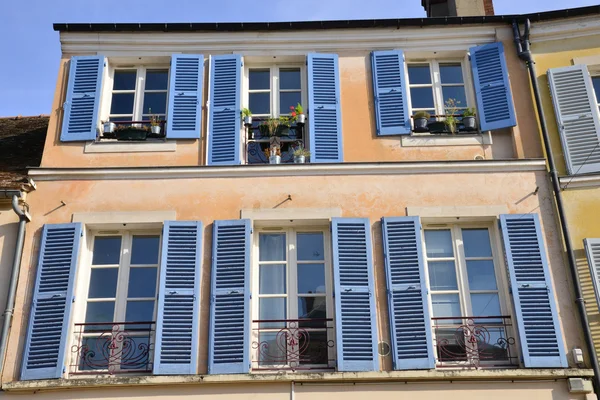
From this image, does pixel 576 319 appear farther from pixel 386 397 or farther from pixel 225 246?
pixel 225 246

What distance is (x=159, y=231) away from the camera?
1067 cm

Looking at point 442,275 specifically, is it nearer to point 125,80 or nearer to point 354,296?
point 354,296

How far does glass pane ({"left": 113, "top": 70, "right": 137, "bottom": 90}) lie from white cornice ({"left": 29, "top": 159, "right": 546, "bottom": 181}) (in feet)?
5.41

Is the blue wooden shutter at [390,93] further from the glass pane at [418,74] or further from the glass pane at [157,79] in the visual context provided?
the glass pane at [157,79]

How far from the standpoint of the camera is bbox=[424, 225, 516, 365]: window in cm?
990

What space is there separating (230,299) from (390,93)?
3750mm

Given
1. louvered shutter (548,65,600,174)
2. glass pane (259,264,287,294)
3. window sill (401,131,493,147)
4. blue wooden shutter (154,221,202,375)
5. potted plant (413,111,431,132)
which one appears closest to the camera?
blue wooden shutter (154,221,202,375)

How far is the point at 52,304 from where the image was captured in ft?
32.9

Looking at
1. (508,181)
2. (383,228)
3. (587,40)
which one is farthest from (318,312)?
(587,40)

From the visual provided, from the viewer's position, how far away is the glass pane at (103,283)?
33.9ft

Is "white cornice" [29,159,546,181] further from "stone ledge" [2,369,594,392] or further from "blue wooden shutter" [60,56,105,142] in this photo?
"stone ledge" [2,369,594,392]

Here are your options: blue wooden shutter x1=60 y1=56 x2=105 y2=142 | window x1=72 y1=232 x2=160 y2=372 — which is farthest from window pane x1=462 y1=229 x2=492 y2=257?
blue wooden shutter x1=60 y1=56 x2=105 y2=142

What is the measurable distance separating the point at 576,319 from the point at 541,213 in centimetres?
145

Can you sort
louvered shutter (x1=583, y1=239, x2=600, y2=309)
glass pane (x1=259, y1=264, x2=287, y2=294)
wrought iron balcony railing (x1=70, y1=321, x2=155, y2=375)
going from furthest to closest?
glass pane (x1=259, y1=264, x2=287, y2=294)
louvered shutter (x1=583, y1=239, x2=600, y2=309)
wrought iron balcony railing (x1=70, y1=321, x2=155, y2=375)
